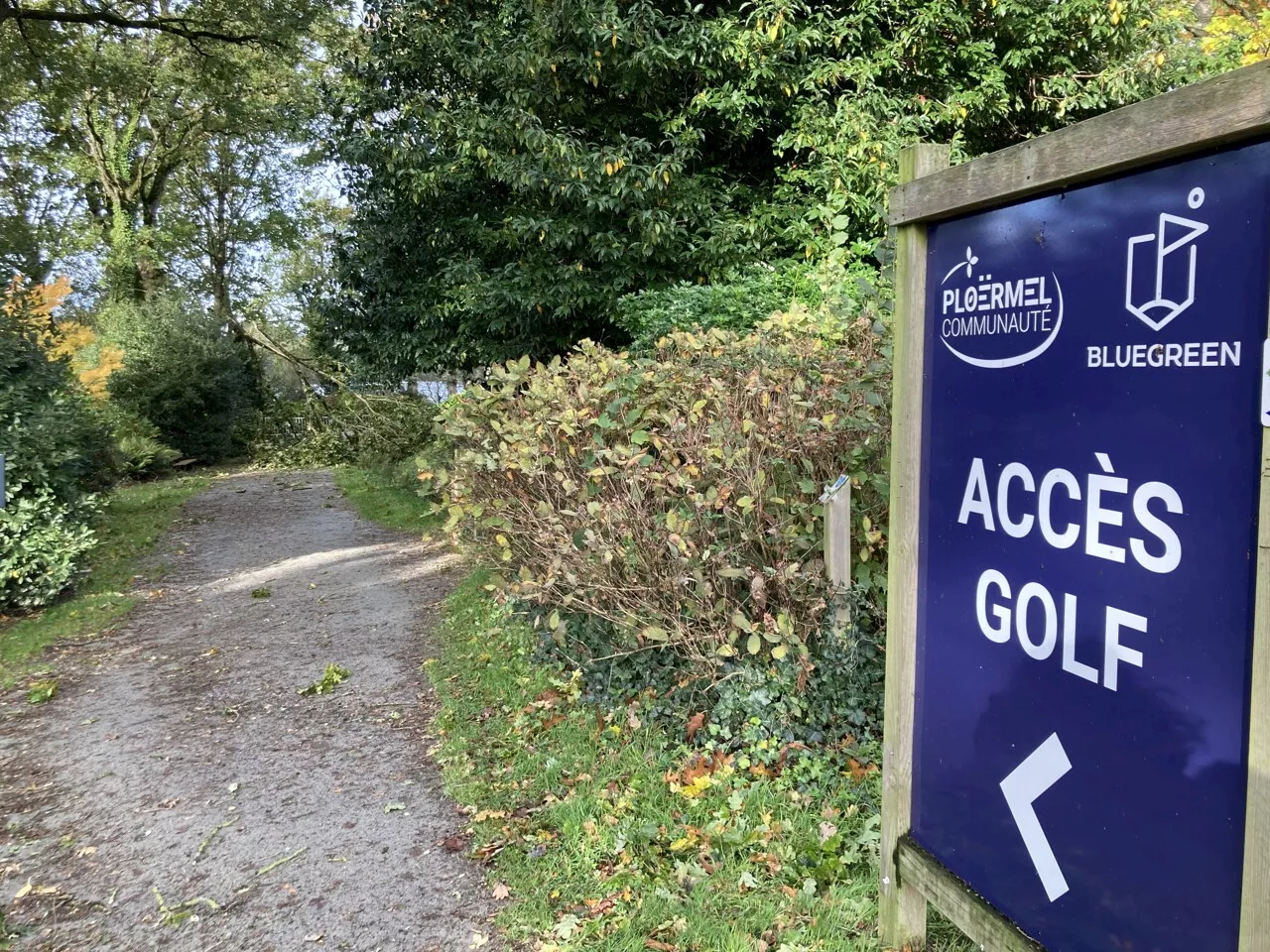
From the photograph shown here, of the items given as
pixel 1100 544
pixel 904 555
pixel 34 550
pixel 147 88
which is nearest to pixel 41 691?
pixel 34 550

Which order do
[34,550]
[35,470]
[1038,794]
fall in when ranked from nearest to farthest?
1. [1038,794]
2. [34,550]
3. [35,470]

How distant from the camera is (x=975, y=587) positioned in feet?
6.72

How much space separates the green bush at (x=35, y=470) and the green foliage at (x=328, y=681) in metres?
3.34

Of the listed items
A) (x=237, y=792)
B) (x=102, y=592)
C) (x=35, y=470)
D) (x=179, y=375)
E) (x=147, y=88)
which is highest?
(x=147, y=88)

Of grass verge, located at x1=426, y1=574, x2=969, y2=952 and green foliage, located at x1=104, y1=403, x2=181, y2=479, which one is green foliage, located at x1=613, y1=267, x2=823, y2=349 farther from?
green foliage, located at x1=104, y1=403, x2=181, y2=479

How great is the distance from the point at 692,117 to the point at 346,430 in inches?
532

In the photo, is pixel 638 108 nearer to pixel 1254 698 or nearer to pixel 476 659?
pixel 476 659

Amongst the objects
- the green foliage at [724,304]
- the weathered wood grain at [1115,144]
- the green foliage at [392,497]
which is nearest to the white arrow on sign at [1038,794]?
the weathered wood grain at [1115,144]

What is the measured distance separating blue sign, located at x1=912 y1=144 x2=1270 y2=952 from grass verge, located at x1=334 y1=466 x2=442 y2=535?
802cm

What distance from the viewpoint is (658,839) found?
3.27m

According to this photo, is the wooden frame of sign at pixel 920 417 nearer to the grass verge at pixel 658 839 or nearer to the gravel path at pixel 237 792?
the grass verge at pixel 658 839

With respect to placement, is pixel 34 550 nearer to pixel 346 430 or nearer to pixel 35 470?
pixel 35 470

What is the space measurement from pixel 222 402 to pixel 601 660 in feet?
70.0

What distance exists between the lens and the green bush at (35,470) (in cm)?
725
